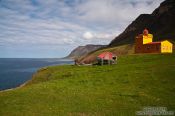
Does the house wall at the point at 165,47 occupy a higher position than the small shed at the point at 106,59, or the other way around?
the house wall at the point at 165,47

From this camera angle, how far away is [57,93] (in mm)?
30562

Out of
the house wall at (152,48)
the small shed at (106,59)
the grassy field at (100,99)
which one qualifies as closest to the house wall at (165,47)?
the house wall at (152,48)

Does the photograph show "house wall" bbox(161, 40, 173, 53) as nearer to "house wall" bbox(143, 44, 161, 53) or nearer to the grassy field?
"house wall" bbox(143, 44, 161, 53)

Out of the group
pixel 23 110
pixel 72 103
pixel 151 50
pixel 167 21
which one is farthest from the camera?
pixel 167 21

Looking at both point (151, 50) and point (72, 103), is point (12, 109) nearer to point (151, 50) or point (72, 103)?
point (72, 103)

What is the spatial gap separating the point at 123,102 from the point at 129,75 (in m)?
15.4

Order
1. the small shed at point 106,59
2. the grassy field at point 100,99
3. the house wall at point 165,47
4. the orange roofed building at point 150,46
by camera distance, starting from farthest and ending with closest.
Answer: the house wall at point 165,47 < the orange roofed building at point 150,46 < the small shed at point 106,59 < the grassy field at point 100,99

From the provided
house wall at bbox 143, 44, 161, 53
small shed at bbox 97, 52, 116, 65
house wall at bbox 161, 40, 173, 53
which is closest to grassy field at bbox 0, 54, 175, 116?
small shed at bbox 97, 52, 116, 65

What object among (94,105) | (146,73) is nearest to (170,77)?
(146,73)

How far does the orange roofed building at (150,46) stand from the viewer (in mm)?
78125

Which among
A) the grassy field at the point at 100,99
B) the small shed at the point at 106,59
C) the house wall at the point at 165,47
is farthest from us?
the house wall at the point at 165,47

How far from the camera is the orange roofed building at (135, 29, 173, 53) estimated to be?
78125 millimetres

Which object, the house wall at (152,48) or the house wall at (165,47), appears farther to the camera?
the house wall at (165,47)

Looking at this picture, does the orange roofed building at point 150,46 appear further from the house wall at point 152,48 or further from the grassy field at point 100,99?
the grassy field at point 100,99
